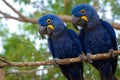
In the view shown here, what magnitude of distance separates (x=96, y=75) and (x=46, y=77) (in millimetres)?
928

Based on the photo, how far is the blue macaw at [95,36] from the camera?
16.5 ft

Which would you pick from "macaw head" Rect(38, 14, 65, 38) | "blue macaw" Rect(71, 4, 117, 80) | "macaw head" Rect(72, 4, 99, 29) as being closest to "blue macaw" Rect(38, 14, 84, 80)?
"macaw head" Rect(38, 14, 65, 38)

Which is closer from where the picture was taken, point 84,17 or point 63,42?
point 84,17

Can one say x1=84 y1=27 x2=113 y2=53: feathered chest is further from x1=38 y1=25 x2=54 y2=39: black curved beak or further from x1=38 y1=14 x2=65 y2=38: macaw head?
x1=38 y1=25 x2=54 y2=39: black curved beak

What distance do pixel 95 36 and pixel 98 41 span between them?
8 cm

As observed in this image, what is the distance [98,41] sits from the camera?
16.9ft

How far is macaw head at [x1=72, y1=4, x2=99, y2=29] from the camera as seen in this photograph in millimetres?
5012

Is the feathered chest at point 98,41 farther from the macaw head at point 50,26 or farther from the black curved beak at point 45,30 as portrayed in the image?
the black curved beak at point 45,30

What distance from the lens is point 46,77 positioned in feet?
21.9

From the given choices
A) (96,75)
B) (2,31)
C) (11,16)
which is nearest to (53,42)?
(96,75)

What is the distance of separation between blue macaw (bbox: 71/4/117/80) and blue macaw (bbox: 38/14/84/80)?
149 mm

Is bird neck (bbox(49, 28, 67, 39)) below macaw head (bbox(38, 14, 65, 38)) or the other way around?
below

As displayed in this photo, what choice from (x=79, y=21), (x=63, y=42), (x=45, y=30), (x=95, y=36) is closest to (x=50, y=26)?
(x=45, y=30)

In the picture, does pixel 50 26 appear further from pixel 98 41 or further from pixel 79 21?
pixel 98 41
